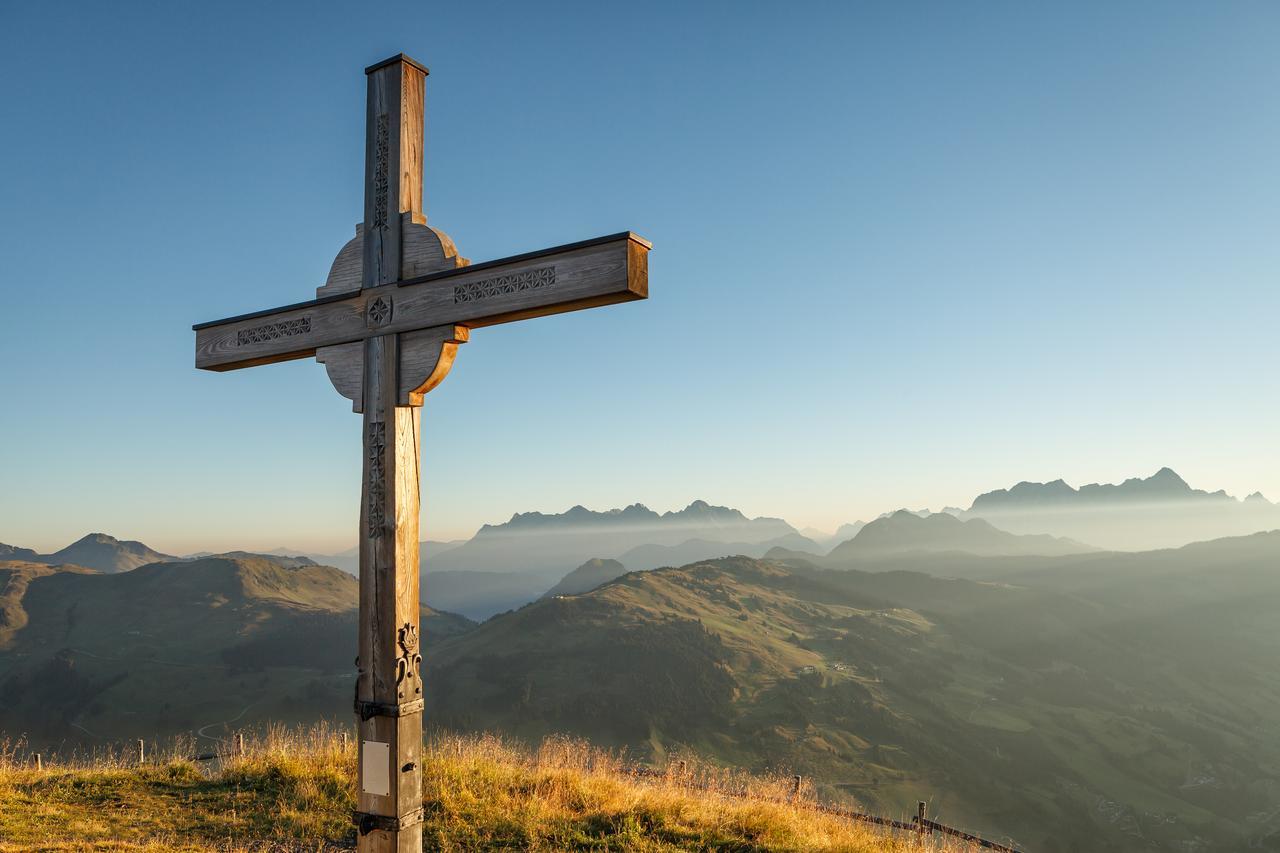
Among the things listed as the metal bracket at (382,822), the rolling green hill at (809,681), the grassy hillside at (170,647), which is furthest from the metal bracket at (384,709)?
the grassy hillside at (170,647)

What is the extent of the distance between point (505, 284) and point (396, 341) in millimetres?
906

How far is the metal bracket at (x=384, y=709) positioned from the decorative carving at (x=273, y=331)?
2.50 metres

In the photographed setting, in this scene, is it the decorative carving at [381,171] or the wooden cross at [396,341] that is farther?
the decorative carving at [381,171]

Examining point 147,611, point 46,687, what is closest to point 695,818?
point 46,687

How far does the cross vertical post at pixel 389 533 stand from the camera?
4.54 metres

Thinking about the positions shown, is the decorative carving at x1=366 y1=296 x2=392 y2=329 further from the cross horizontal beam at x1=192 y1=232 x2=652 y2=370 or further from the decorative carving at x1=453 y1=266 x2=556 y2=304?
the decorative carving at x1=453 y1=266 x2=556 y2=304

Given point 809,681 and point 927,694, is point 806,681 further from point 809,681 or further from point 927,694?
point 927,694

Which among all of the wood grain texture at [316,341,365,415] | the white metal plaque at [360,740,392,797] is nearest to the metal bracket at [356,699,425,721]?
the white metal plaque at [360,740,392,797]

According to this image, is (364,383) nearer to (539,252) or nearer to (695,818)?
(539,252)

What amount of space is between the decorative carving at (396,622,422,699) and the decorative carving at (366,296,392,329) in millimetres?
1870

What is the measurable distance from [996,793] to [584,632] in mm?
44884

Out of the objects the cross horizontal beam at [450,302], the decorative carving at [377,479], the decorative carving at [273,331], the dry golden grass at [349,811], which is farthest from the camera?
the dry golden grass at [349,811]

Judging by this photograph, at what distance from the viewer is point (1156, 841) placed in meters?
68.7

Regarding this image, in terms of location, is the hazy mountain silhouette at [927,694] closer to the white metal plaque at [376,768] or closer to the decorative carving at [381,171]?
the white metal plaque at [376,768]
